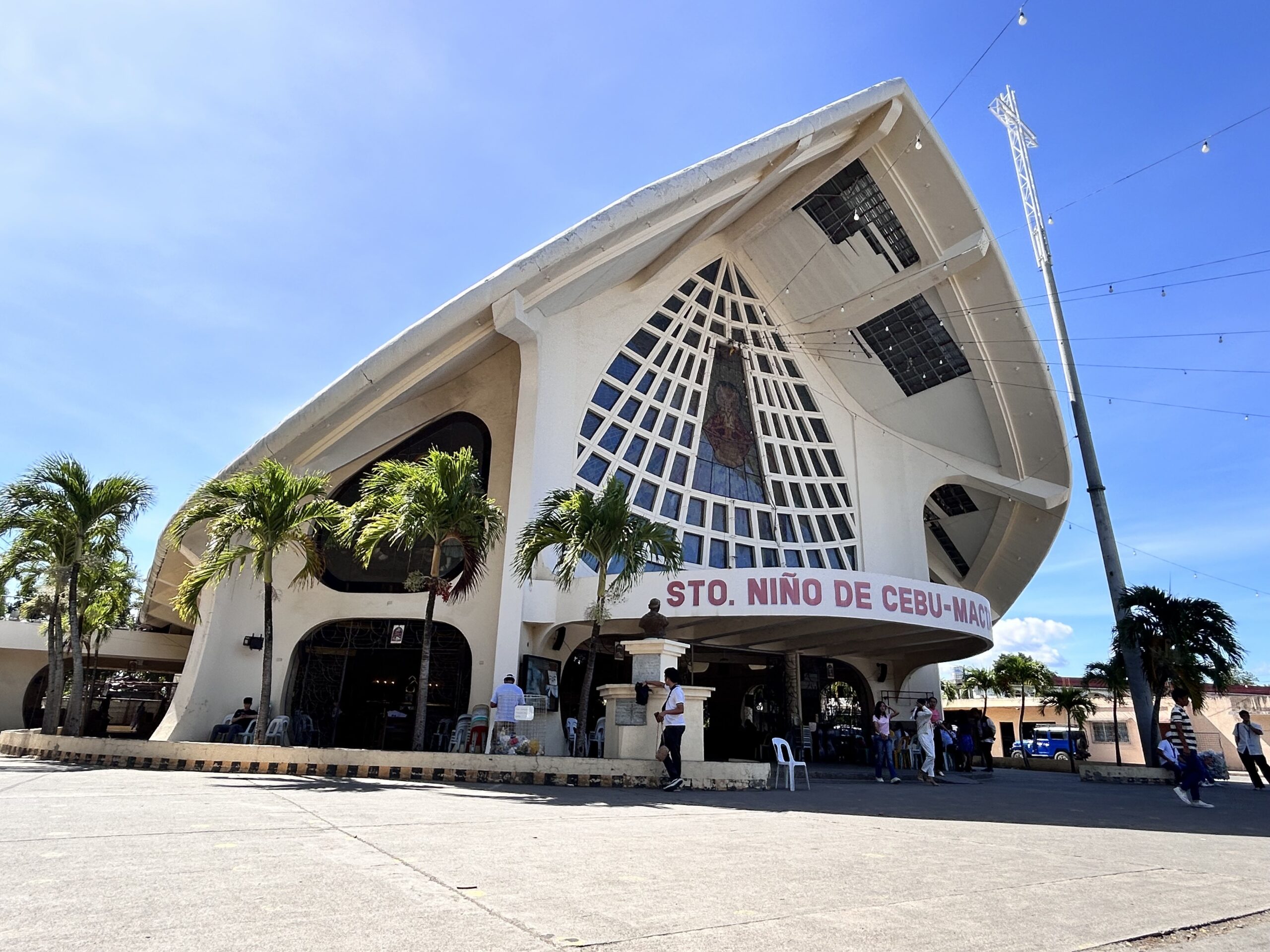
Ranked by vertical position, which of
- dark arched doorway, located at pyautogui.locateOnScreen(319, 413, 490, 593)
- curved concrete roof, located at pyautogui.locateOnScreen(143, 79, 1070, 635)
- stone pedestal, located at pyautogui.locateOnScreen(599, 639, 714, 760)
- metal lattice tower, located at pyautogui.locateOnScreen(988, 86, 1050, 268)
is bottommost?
stone pedestal, located at pyautogui.locateOnScreen(599, 639, 714, 760)

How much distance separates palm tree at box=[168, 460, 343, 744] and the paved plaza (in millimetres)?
6442

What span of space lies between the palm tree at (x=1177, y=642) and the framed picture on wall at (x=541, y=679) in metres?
14.9

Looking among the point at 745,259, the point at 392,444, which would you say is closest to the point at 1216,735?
the point at 745,259

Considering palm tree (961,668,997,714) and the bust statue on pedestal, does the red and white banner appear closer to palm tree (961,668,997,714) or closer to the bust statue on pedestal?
the bust statue on pedestal

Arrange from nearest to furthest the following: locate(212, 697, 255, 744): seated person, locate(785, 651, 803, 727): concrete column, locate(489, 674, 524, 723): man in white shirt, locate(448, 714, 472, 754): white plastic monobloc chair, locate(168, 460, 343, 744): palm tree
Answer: locate(489, 674, 524, 723): man in white shirt < locate(168, 460, 343, 744): palm tree < locate(448, 714, 472, 754): white plastic monobloc chair < locate(212, 697, 255, 744): seated person < locate(785, 651, 803, 727): concrete column

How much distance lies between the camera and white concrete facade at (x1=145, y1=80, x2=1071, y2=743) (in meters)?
17.8

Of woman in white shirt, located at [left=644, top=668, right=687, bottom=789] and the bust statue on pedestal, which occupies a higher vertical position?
the bust statue on pedestal

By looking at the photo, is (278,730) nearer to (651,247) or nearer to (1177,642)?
(651,247)

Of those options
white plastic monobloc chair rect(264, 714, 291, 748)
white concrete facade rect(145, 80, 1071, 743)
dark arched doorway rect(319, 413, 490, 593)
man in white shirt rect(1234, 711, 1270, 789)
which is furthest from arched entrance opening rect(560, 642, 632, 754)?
man in white shirt rect(1234, 711, 1270, 789)

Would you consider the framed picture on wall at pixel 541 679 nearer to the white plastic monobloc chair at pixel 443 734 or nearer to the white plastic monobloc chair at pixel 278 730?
the white plastic monobloc chair at pixel 443 734

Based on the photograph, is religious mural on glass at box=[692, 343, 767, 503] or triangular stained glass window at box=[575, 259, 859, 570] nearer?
triangular stained glass window at box=[575, 259, 859, 570]

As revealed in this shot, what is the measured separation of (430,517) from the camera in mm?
13461

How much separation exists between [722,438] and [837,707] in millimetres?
10273

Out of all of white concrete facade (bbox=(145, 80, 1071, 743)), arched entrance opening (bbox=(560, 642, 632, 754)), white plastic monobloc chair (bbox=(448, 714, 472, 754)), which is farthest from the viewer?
arched entrance opening (bbox=(560, 642, 632, 754))
